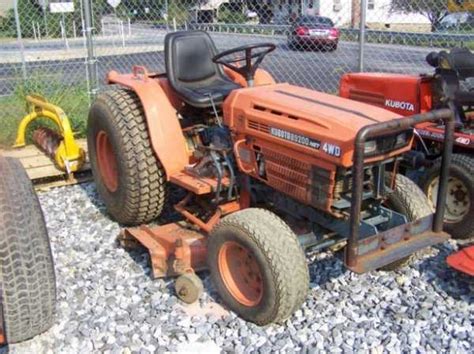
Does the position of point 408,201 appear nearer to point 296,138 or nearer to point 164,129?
point 296,138

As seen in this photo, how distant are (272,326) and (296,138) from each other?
3.30 feet

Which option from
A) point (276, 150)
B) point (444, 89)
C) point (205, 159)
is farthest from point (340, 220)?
point (444, 89)

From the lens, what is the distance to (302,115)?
321 centimetres

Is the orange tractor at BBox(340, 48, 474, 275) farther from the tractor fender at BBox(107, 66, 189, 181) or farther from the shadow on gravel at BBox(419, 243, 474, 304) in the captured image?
the tractor fender at BBox(107, 66, 189, 181)

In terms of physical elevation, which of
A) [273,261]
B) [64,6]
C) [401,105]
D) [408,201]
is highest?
[64,6]

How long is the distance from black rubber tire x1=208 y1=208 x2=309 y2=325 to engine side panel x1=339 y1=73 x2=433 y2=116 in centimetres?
198

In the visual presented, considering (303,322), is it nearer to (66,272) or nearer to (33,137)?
(66,272)

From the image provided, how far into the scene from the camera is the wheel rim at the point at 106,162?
15.3 ft

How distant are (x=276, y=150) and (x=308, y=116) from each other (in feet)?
0.98

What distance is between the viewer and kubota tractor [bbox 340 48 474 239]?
414 centimetres

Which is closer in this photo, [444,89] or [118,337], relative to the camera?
[118,337]

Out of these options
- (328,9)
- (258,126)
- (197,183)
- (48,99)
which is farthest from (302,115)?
(328,9)

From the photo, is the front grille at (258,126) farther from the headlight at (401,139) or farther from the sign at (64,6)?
the sign at (64,6)

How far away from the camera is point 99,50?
18094mm
